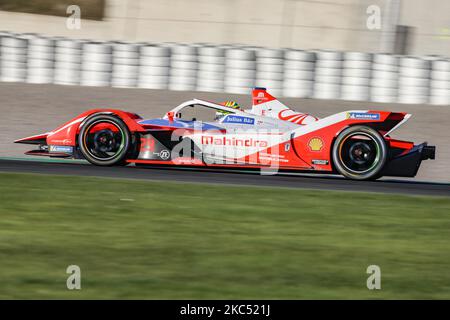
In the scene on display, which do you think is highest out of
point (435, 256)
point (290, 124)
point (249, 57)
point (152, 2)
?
point (152, 2)

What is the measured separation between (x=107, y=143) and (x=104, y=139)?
0.08 m

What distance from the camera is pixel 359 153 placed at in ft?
38.0

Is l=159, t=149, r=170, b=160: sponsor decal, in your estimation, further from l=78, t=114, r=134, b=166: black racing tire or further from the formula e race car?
l=78, t=114, r=134, b=166: black racing tire

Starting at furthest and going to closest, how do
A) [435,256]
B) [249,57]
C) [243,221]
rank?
[249,57]
[243,221]
[435,256]

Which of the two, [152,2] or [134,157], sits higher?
[152,2]

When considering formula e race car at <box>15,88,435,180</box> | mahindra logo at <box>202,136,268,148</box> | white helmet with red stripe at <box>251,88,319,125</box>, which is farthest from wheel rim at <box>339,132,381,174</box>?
mahindra logo at <box>202,136,268,148</box>

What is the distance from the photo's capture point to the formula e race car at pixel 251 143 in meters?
11.4

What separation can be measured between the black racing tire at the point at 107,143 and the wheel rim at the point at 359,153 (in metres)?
2.73

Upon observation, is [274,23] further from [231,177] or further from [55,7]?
[231,177]

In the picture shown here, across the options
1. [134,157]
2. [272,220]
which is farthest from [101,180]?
[272,220]

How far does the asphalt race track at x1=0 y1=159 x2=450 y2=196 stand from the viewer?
11.4 m

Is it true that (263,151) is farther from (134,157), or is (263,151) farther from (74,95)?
(74,95)

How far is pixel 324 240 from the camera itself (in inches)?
318

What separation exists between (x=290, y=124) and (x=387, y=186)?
1471 millimetres
